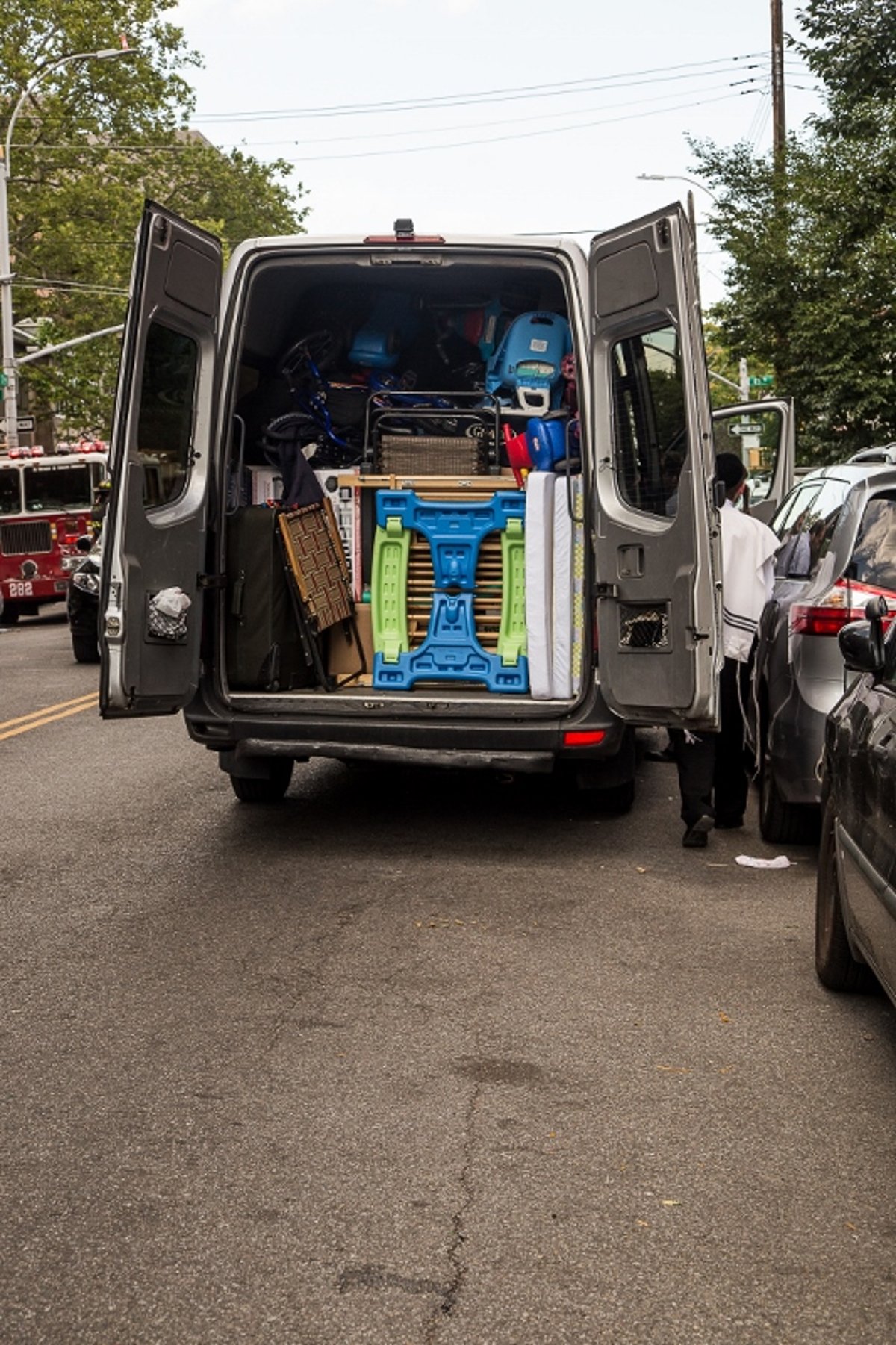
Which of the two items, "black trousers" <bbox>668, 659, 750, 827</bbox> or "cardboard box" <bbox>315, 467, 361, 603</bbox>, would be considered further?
"cardboard box" <bbox>315, 467, 361, 603</bbox>

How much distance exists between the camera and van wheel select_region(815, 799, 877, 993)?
5508 mm

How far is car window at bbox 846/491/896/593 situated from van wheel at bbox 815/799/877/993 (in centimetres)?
171

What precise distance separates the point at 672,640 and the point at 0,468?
2211 cm

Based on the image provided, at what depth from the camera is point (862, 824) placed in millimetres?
4891

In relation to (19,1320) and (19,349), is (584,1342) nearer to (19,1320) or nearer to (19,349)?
(19,1320)

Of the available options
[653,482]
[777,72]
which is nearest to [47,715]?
[653,482]

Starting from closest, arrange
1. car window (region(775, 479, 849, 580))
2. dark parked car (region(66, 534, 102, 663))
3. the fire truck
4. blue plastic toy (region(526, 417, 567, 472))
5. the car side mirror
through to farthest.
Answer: the car side mirror, car window (region(775, 479, 849, 580)), blue plastic toy (region(526, 417, 567, 472)), dark parked car (region(66, 534, 102, 663)), the fire truck

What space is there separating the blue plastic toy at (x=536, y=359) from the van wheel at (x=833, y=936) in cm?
425

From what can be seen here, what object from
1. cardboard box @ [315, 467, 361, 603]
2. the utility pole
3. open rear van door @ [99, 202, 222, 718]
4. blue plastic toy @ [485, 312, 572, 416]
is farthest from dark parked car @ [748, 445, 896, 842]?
the utility pole

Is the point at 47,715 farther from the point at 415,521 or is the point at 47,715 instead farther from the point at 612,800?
the point at 612,800

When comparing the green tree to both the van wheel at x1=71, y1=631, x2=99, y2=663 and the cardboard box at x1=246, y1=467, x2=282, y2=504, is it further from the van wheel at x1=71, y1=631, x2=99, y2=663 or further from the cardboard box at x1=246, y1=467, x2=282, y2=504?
the cardboard box at x1=246, y1=467, x2=282, y2=504

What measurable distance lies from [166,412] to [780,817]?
323 centimetres

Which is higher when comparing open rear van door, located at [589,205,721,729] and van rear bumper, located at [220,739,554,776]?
open rear van door, located at [589,205,721,729]

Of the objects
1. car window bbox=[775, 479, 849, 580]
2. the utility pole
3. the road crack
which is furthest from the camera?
the utility pole
